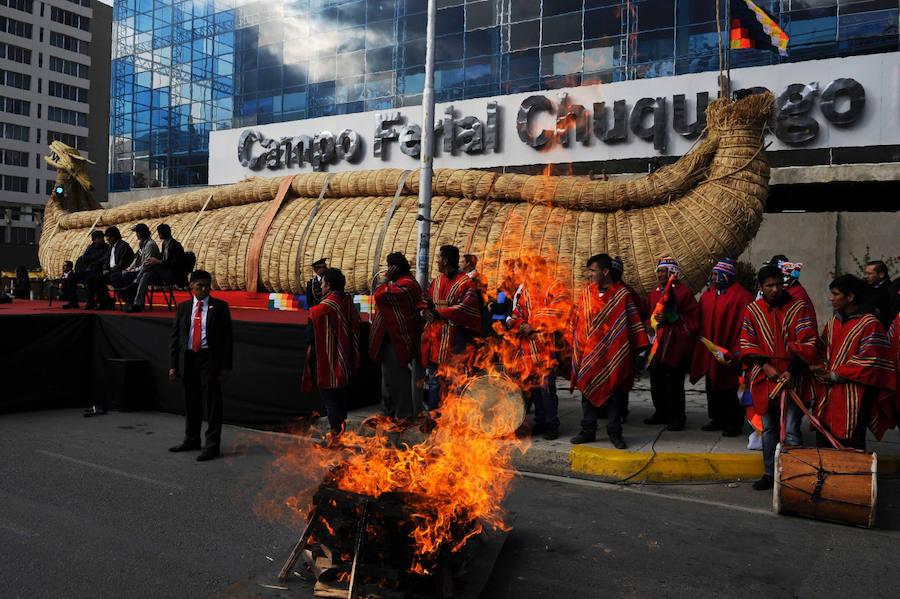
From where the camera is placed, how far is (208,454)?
20.3ft

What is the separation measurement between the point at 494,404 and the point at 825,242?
1129 centimetres

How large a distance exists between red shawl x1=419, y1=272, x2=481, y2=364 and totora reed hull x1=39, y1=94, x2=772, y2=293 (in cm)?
196

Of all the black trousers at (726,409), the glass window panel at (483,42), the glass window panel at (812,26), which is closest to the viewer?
the black trousers at (726,409)

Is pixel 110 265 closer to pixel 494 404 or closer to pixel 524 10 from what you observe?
pixel 494 404

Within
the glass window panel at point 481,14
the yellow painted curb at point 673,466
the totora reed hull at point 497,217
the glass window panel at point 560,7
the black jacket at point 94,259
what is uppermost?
the glass window panel at point 481,14

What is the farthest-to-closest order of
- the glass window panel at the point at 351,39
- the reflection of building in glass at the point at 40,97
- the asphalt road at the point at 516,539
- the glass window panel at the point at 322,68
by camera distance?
1. the reflection of building in glass at the point at 40,97
2. the glass window panel at the point at 322,68
3. the glass window panel at the point at 351,39
4. the asphalt road at the point at 516,539

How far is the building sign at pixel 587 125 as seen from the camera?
48.7 feet

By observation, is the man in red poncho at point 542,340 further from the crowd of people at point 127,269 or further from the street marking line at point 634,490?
the crowd of people at point 127,269

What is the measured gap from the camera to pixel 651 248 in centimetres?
823

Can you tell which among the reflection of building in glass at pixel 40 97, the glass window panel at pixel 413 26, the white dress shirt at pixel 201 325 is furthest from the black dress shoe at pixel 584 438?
the reflection of building in glass at pixel 40 97

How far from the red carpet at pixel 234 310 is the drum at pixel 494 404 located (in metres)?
2.52

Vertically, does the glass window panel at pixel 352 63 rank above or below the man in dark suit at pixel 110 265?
above

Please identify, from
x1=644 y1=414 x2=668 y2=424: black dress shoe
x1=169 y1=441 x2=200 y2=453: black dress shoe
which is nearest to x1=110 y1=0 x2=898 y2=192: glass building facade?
x1=644 y1=414 x2=668 y2=424: black dress shoe

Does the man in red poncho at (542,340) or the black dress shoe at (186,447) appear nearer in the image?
the black dress shoe at (186,447)
